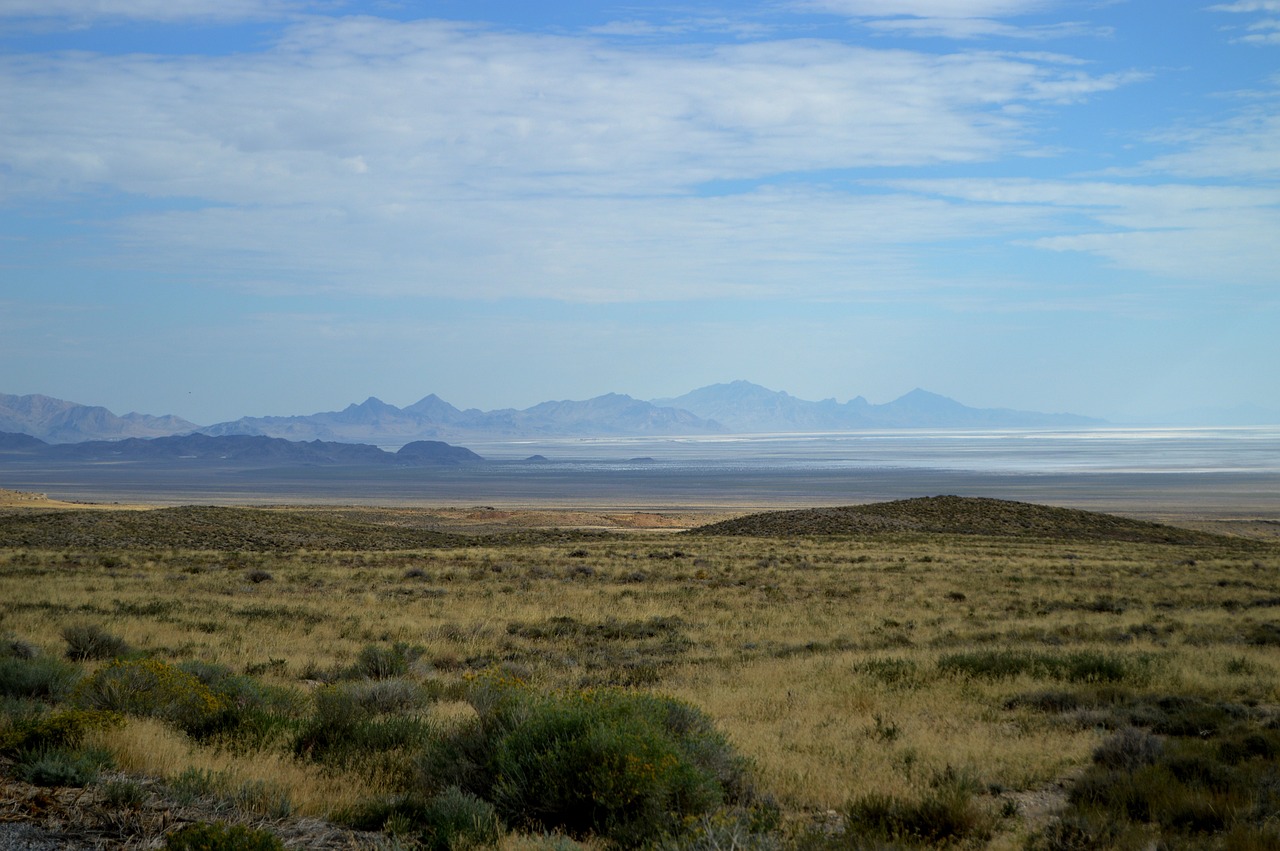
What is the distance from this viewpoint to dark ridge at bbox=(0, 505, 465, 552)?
40.0 m

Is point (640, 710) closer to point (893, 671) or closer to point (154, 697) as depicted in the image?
point (154, 697)

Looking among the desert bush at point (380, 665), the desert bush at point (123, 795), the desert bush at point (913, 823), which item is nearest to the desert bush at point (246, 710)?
the desert bush at point (123, 795)

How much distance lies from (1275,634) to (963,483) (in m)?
111

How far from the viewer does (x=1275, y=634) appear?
55.4 ft

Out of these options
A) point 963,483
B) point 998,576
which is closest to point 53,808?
point 998,576

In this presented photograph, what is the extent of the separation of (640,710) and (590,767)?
1.09 metres

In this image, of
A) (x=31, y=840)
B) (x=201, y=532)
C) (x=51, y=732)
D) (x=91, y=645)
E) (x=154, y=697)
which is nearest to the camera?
(x=31, y=840)

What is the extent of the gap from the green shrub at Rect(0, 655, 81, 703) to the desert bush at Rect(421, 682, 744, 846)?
492cm

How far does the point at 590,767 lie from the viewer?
6.58 metres

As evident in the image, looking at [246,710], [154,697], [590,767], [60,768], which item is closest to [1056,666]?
[590,767]

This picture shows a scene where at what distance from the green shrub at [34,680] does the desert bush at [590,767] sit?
492 cm

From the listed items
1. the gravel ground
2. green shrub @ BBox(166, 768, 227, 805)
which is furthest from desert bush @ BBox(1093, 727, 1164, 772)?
the gravel ground

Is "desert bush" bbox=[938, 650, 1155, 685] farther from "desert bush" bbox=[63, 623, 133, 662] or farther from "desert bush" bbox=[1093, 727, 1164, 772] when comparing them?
"desert bush" bbox=[63, 623, 133, 662]

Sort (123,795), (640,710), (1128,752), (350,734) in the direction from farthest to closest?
(350,734), (1128,752), (640,710), (123,795)
